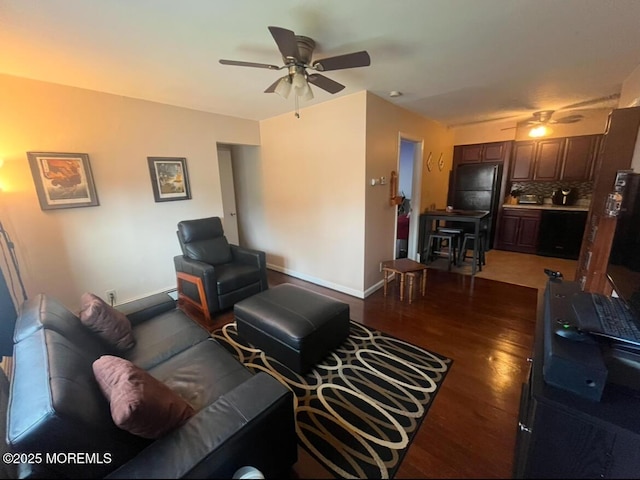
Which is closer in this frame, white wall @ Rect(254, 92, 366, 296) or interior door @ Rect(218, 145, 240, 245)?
white wall @ Rect(254, 92, 366, 296)

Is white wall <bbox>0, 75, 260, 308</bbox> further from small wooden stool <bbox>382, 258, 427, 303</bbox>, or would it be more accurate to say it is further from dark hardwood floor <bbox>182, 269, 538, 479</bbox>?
small wooden stool <bbox>382, 258, 427, 303</bbox>

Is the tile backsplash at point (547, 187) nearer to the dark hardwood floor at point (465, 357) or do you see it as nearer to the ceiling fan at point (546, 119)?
the ceiling fan at point (546, 119)

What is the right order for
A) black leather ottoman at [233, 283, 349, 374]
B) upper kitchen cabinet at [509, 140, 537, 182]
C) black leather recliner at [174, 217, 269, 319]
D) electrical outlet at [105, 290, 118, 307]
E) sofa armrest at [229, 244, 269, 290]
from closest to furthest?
black leather ottoman at [233, 283, 349, 374] → black leather recliner at [174, 217, 269, 319] → electrical outlet at [105, 290, 118, 307] → sofa armrest at [229, 244, 269, 290] → upper kitchen cabinet at [509, 140, 537, 182]

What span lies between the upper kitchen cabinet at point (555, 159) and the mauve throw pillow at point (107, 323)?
5.93 meters

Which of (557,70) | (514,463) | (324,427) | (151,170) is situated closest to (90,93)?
(151,170)

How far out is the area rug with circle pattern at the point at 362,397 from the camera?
1300 mm

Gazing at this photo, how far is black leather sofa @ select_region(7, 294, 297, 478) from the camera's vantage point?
0.74 meters

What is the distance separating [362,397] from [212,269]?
1834 millimetres

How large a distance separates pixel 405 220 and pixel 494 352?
9.13 feet

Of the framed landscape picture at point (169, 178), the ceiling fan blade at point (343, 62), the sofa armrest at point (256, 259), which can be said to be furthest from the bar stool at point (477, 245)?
the framed landscape picture at point (169, 178)

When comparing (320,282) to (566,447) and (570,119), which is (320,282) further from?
(570,119)

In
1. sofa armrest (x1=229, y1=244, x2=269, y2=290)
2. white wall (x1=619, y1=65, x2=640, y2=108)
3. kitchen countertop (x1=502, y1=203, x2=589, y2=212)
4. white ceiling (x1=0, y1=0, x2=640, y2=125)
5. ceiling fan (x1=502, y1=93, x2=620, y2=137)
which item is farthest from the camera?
kitchen countertop (x1=502, y1=203, x2=589, y2=212)

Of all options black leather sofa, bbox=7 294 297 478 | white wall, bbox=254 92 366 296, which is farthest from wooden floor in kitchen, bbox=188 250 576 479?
white wall, bbox=254 92 366 296

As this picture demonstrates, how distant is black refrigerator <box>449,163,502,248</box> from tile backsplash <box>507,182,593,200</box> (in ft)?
1.76
